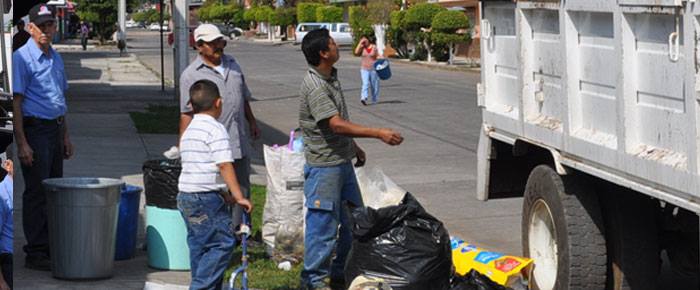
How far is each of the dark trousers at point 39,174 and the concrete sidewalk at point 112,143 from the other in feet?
0.74

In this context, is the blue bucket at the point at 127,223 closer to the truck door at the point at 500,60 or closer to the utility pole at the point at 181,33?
the truck door at the point at 500,60

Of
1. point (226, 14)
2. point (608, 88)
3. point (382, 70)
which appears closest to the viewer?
point (608, 88)

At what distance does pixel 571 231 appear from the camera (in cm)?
721

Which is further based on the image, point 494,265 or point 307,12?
point 307,12

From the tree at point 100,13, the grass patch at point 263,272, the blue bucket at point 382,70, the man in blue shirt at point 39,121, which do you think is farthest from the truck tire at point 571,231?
the tree at point 100,13

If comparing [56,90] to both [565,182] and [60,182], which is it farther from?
[565,182]

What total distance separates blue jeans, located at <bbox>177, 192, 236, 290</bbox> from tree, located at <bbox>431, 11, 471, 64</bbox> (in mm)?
42142

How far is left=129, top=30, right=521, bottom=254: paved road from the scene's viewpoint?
11664 millimetres

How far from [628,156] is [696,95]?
0.86m

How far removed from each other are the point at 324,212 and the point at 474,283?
3.60 feet

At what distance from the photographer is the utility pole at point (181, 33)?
24.8m

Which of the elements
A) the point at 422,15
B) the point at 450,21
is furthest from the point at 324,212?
the point at 422,15

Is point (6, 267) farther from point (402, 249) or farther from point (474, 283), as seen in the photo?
point (474, 283)

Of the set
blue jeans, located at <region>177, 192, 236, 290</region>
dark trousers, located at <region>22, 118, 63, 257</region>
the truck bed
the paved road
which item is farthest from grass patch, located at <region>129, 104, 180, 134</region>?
blue jeans, located at <region>177, 192, 236, 290</region>
